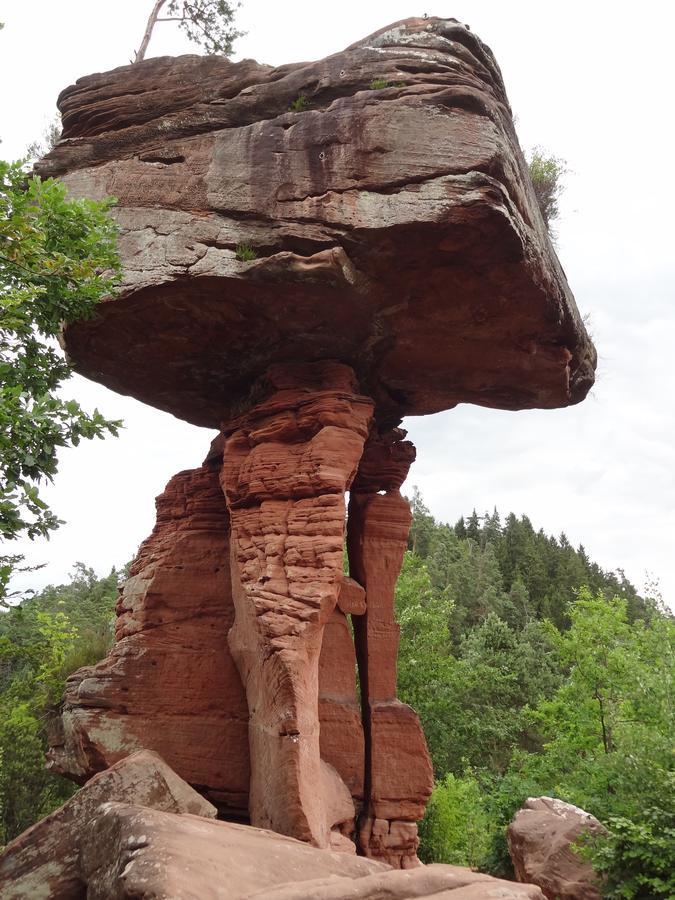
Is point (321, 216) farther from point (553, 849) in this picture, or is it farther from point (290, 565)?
point (553, 849)

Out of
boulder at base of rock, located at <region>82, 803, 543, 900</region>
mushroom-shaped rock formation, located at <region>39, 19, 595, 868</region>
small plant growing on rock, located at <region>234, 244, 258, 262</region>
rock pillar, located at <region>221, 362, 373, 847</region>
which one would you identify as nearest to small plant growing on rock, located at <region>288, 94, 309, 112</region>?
mushroom-shaped rock formation, located at <region>39, 19, 595, 868</region>

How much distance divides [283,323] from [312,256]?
127cm

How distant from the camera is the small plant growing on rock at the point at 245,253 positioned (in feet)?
29.1

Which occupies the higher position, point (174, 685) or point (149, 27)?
point (149, 27)

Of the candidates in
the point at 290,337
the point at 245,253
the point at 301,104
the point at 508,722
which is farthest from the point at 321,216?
Result: the point at 508,722

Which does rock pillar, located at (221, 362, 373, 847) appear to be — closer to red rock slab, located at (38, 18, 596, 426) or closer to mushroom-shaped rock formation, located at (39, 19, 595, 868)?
mushroom-shaped rock formation, located at (39, 19, 595, 868)

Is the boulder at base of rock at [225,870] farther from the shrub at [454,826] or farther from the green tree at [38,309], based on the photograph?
the shrub at [454,826]

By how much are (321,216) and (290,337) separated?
1.86 meters

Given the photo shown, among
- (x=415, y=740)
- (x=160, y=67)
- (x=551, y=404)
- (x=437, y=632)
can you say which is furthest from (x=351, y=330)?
(x=437, y=632)

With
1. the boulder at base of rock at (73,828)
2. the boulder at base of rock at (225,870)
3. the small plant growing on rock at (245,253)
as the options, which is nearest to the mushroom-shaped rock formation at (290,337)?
the small plant growing on rock at (245,253)

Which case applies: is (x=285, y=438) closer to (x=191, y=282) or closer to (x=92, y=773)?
(x=191, y=282)

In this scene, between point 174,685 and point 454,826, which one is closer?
point 174,685

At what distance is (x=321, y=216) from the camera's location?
871cm

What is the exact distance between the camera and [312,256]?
8648 mm
